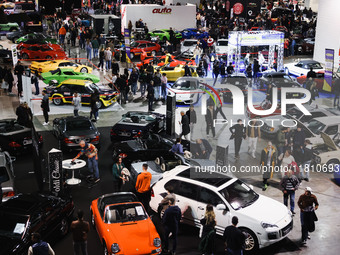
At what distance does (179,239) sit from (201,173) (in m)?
1.75

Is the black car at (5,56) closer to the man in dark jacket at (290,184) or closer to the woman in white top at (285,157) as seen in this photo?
the woman in white top at (285,157)

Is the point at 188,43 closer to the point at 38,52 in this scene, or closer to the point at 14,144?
the point at 38,52

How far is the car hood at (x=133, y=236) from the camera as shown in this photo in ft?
33.7

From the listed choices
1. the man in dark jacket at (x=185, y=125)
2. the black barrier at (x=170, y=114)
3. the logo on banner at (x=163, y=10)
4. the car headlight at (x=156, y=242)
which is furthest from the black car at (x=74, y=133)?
the logo on banner at (x=163, y=10)

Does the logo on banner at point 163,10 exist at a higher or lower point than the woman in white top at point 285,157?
higher

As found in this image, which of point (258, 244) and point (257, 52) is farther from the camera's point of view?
point (257, 52)

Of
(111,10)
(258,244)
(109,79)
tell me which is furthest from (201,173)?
(111,10)

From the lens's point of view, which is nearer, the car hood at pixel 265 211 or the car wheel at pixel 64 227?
the car hood at pixel 265 211

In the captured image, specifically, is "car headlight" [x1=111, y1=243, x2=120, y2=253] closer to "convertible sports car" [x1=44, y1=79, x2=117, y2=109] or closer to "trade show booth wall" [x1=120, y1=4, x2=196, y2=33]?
"convertible sports car" [x1=44, y1=79, x2=117, y2=109]

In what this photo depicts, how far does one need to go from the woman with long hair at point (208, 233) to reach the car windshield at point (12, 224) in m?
3.82

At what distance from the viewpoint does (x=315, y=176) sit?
50.9 ft

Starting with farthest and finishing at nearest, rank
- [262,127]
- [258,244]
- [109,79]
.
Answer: [109,79] < [262,127] < [258,244]

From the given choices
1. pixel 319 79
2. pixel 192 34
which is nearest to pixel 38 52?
pixel 192 34

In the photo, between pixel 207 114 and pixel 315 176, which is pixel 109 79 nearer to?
pixel 207 114
